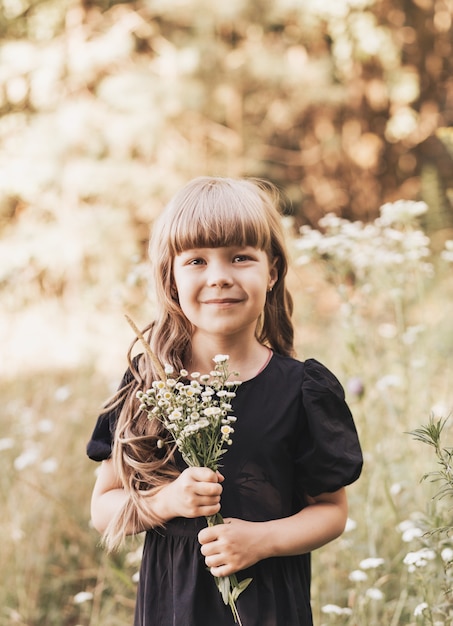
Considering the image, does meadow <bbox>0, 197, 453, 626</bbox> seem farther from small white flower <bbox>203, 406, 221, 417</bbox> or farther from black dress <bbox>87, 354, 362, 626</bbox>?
small white flower <bbox>203, 406, 221, 417</bbox>

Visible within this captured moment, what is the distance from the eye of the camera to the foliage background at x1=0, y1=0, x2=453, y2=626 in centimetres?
711

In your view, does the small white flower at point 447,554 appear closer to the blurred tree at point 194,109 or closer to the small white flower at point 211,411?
the small white flower at point 211,411

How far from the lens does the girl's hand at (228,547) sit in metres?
1.42

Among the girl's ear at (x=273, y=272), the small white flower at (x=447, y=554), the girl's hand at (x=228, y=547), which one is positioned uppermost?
the girl's ear at (x=273, y=272)

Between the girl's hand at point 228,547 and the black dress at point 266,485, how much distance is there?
0.11m

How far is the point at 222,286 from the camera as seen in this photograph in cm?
157

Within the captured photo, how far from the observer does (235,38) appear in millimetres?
9578

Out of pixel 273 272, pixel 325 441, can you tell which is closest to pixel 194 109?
pixel 273 272

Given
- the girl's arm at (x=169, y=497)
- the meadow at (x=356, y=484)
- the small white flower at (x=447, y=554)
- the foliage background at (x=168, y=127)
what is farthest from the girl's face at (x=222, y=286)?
the foliage background at (x=168, y=127)

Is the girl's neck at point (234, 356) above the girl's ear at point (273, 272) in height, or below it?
below

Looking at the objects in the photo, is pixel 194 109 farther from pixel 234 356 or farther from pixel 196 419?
pixel 196 419

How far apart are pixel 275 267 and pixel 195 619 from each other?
77cm

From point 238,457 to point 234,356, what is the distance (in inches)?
9.0

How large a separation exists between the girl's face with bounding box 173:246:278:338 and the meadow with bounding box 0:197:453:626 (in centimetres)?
67
